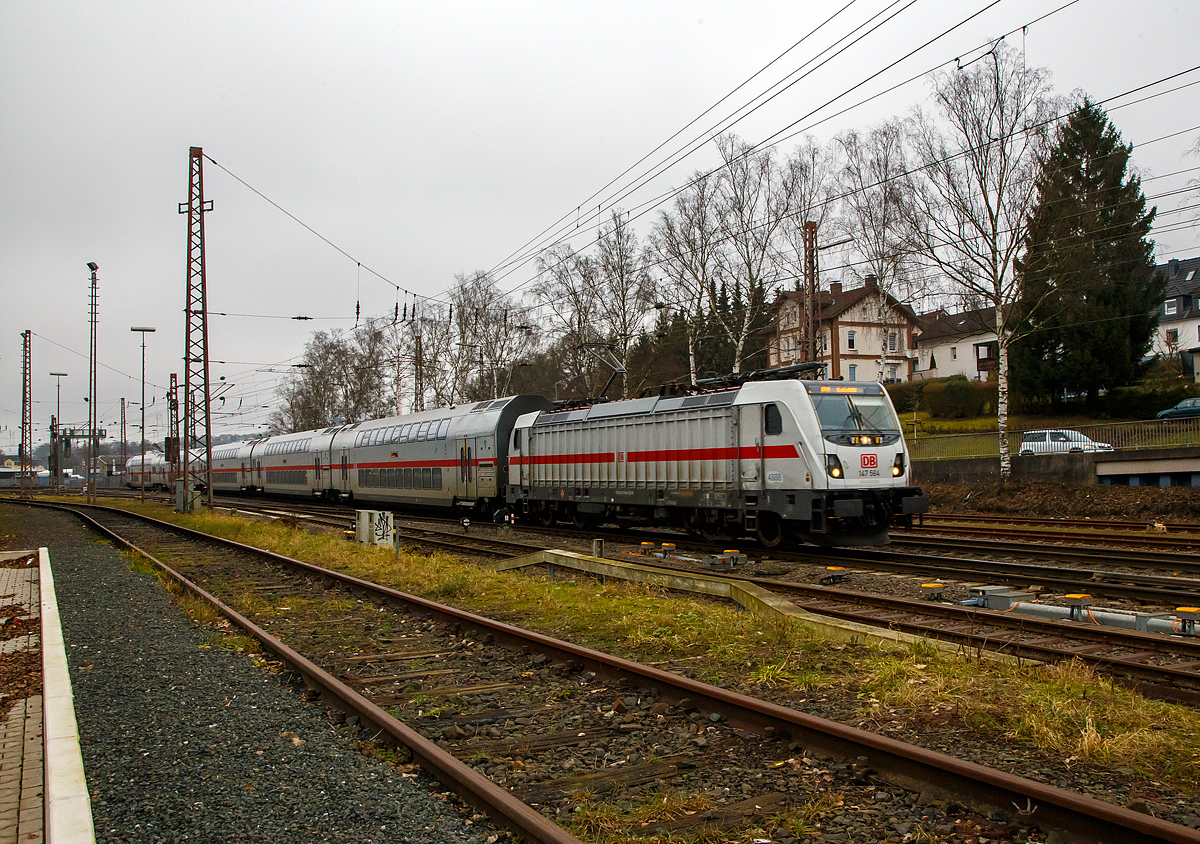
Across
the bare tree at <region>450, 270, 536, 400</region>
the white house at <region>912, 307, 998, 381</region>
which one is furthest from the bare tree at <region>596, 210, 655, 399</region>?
the white house at <region>912, 307, 998, 381</region>

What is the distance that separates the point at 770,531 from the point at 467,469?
1206cm

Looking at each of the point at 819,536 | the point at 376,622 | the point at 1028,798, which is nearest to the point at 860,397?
the point at 819,536

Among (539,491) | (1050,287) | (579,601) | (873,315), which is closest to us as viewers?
(579,601)

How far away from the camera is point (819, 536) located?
14.6 m

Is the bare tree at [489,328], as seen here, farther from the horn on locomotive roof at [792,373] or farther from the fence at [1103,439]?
→ the horn on locomotive roof at [792,373]

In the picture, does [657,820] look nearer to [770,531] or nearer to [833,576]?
[833,576]

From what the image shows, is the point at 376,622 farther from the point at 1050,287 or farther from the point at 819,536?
the point at 1050,287

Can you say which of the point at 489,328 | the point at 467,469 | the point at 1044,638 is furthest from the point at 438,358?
the point at 1044,638

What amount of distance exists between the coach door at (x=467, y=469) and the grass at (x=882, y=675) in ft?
44.2

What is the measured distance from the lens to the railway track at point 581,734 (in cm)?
401

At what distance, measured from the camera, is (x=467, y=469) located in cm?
2542

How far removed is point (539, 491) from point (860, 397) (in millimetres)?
9684

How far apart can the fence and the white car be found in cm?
22

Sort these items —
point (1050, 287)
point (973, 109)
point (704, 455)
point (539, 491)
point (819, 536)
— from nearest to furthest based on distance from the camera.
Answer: point (819, 536) < point (704, 455) < point (539, 491) < point (973, 109) < point (1050, 287)
